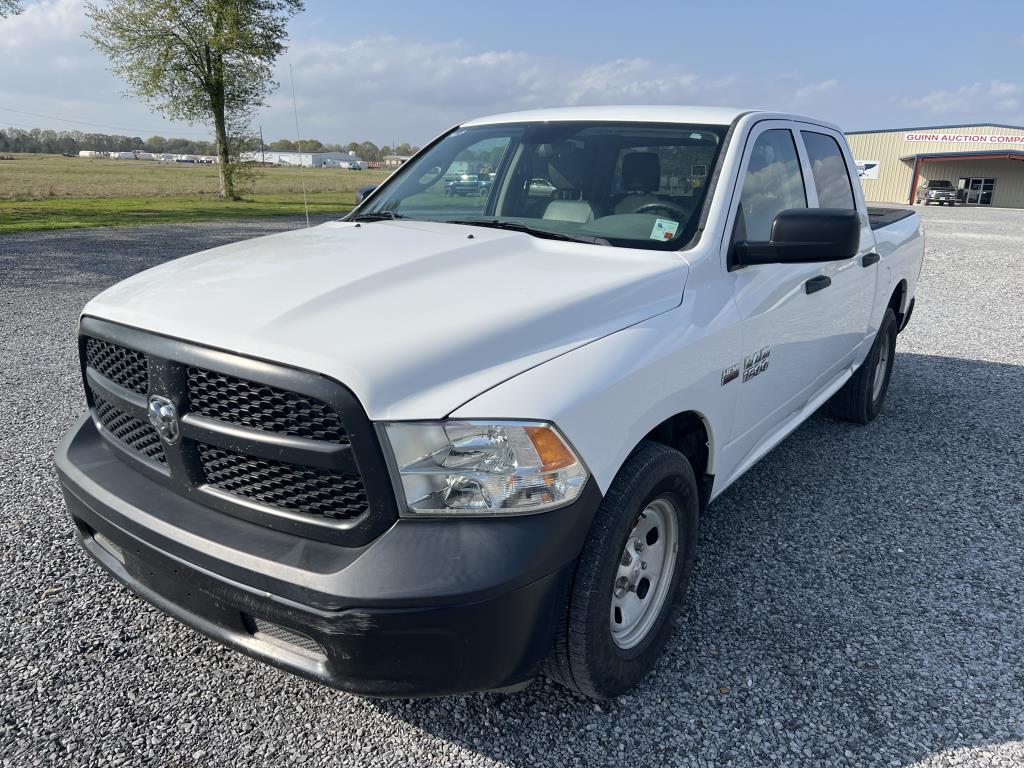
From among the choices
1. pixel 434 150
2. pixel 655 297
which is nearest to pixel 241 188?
pixel 434 150

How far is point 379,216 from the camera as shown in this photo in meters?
3.64

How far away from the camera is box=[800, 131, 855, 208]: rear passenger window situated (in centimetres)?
395

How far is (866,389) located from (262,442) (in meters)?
4.22

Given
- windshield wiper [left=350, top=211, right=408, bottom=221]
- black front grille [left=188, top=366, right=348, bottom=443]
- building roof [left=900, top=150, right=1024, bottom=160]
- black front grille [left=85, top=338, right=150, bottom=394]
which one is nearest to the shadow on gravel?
black front grille [left=188, top=366, right=348, bottom=443]

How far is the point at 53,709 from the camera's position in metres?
2.37

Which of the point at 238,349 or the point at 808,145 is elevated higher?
the point at 808,145

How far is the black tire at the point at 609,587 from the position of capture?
6.75 feet

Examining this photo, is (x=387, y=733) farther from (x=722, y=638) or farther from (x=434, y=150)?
(x=434, y=150)

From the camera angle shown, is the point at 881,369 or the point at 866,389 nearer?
the point at 866,389

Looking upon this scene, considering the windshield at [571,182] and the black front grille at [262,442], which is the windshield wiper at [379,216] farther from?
the black front grille at [262,442]

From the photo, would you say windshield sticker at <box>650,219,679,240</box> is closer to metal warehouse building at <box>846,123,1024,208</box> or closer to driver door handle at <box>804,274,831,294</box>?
driver door handle at <box>804,274,831,294</box>

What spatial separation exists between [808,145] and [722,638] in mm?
2534

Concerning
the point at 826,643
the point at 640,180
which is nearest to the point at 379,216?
the point at 640,180

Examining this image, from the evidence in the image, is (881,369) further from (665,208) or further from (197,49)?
(197,49)
